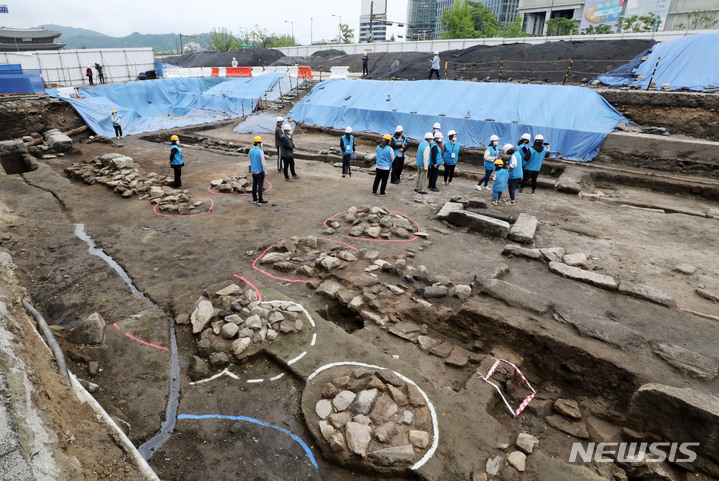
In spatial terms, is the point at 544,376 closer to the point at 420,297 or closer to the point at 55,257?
the point at 420,297

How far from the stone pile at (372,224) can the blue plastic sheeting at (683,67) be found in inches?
580

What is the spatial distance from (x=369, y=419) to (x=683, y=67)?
2013 centimetres

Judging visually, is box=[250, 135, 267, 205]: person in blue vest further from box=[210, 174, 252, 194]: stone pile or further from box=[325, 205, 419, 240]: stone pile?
box=[325, 205, 419, 240]: stone pile

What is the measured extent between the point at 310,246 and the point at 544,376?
4.43 m

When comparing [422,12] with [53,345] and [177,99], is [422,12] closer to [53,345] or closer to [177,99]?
[177,99]

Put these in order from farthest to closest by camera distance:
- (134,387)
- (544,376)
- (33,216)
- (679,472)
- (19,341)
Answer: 1. (33,216)
2. (544,376)
3. (134,387)
4. (679,472)
5. (19,341)

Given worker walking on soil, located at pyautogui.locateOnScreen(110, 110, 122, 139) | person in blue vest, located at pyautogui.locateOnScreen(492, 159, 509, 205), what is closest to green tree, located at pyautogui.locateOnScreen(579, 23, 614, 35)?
person in blue vest, located at pyautogui.locateOnScreen(492, 159, 509, 205)

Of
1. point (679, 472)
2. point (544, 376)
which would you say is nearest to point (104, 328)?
point (544, 376)

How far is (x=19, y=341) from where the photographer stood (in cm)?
292

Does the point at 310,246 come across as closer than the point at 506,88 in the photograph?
Yes

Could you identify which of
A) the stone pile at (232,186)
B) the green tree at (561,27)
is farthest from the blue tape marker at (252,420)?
the green tree at (561,27)

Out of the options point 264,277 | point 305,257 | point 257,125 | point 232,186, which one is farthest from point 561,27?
point 264,277

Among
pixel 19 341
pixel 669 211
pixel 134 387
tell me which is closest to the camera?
pixel 19 341

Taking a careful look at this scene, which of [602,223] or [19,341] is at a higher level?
[19,341]
